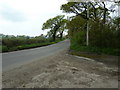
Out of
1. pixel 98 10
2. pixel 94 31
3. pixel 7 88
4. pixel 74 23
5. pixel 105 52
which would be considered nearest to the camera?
pixel 7 88

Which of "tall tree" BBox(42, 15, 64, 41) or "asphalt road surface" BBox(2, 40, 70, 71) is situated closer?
"asphalt road surface" BBox(2, 40, 70, 71)

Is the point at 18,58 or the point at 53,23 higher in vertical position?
the point at 53,23

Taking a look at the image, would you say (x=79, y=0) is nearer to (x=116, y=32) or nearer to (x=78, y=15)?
(x=78, y=15)

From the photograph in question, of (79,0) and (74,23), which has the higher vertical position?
(79,0)

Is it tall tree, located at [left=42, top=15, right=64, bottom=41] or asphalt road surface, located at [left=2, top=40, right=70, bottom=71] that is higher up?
tall tree, located at [left=42, top=15, right=64, bottom=41]

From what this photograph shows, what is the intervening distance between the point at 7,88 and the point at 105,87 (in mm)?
2786

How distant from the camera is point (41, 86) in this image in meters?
2.30

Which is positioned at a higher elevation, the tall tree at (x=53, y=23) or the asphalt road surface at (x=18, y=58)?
the tall tree at (x=53, y=23)

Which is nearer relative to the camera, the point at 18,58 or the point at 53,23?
the point at 18,58

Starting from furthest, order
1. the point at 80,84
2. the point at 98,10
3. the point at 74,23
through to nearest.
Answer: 1. the point at 74,23
2. the point at 98,10
3. the point at 80,84

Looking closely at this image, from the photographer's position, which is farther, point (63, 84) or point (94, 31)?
point (94, 31)

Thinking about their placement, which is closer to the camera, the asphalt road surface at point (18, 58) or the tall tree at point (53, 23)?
the asphalt road surface at point (18, 58)

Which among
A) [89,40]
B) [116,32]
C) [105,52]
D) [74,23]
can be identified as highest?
[74,23]

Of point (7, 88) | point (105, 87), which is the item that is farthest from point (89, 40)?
point (7, 88)
